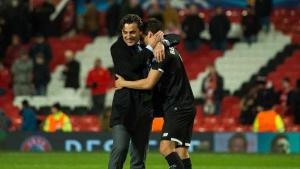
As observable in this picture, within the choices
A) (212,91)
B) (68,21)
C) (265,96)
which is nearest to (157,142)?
(265,96)

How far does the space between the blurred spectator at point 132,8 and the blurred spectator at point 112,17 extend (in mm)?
277

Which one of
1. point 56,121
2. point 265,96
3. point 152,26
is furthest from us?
point 56,121

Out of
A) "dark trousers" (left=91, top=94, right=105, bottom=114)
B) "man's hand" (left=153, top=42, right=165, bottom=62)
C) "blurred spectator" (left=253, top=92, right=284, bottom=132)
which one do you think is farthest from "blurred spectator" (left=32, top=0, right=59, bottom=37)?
"man's hand" (left=153, top=42, right=165, bottom=62)

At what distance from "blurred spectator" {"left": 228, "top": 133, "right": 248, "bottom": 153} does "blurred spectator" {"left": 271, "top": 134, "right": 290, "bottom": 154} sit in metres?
0.67

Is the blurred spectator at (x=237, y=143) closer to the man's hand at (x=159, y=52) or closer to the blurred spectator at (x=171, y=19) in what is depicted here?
the blurred spectator at (x=171, y=19)

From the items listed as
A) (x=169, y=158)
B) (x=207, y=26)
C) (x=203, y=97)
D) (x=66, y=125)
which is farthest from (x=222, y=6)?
(x=169, y=158)

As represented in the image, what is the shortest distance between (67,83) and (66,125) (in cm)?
393

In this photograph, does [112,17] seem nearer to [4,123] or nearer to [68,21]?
[68,21]

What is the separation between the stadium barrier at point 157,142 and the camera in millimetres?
20594

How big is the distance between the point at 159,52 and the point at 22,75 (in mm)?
16231

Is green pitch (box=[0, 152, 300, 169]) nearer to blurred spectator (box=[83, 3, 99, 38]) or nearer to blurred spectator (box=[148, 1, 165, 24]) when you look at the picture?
blurred spectator (box=[148, 1, 165, 24])

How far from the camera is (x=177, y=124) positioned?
1023 centimetres

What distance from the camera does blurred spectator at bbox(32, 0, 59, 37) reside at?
2727cm

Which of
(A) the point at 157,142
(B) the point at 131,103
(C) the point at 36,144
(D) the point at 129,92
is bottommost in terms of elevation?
(C) the point at 36,144
